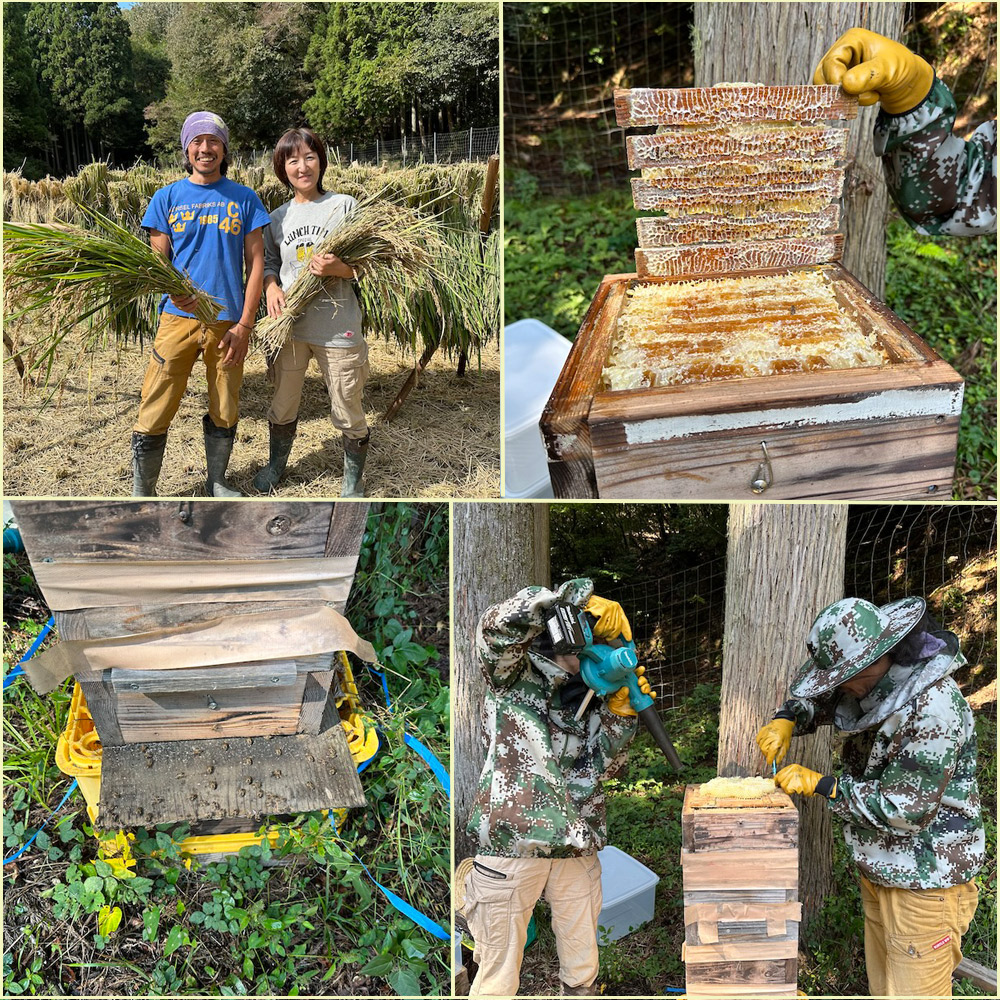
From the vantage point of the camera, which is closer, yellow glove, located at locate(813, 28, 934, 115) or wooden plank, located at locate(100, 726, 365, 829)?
yellow glove, located at locate(813, 28, 934, 115)

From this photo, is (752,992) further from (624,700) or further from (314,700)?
(314,700)

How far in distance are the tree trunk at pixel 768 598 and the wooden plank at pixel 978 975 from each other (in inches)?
51.7

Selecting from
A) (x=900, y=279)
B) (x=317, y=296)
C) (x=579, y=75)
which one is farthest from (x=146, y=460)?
(x=579, y=75)

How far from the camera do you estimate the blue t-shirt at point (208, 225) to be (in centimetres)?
325

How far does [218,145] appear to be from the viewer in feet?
10.8

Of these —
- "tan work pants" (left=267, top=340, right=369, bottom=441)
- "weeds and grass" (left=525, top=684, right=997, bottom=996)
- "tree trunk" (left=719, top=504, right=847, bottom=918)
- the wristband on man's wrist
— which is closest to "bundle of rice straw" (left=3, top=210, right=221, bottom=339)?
"tan work pants" (left=267, top=340, right=369, bottom=441)

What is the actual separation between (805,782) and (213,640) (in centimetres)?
213

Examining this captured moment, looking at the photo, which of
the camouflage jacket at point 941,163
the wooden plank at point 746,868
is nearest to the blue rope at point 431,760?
the wooden plank at point 746,868

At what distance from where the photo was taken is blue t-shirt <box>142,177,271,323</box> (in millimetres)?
3250

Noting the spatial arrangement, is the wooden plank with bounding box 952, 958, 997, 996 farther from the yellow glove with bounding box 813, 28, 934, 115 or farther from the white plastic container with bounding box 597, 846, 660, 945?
the yellow glove with bounding box 813, 28, 934, 115

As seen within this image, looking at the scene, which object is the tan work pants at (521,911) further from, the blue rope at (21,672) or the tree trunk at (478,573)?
the blue rope at (21,672)

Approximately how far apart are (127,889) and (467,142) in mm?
3352

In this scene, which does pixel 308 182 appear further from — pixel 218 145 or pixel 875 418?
pixel 875 418

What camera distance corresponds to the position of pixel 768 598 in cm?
324
